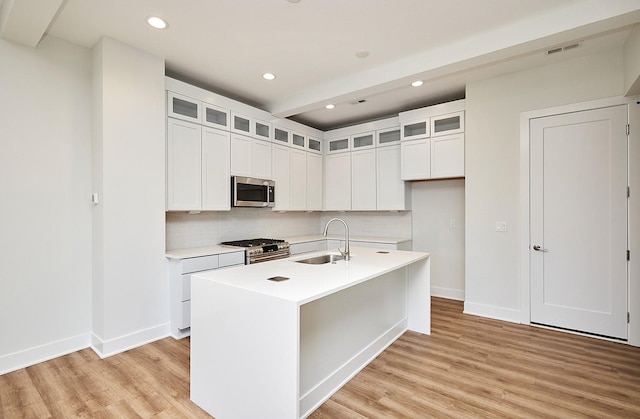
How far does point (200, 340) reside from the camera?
2.11m

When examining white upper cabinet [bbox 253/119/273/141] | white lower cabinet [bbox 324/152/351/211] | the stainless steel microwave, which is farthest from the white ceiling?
white lower cabinet [bbox 324/152/351/211]

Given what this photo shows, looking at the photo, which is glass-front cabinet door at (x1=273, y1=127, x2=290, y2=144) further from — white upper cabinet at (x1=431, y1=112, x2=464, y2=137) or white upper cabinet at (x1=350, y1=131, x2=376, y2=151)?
white upper cabinet at (x1=431, y1=112, x2=464, y2=137)

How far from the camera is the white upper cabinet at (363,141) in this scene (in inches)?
200

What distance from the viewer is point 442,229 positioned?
476cm

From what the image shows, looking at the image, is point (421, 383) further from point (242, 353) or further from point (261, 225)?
point (261, 225)

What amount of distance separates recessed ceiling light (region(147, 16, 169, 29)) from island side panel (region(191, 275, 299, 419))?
2.11 metres

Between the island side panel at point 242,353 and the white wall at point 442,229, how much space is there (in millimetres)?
3687

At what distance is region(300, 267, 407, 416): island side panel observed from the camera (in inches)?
81.8

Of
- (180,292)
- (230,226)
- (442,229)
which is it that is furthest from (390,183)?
(180,292)

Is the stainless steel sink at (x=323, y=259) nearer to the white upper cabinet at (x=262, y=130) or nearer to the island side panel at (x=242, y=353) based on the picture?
the island side panel at (x=242, y=353)

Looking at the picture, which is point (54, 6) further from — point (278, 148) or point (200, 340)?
point (278, 148)

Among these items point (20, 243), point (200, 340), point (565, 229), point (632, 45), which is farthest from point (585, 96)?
point (20, 243)

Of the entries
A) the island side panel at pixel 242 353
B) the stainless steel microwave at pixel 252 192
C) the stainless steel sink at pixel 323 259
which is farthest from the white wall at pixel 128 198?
the stainless steel sink at pixel 323 259

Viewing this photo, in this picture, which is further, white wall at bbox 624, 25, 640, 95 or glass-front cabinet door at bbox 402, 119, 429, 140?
glass-front cabinet door at bbox 402, 119, 429, 140
